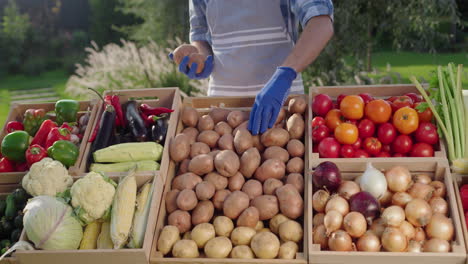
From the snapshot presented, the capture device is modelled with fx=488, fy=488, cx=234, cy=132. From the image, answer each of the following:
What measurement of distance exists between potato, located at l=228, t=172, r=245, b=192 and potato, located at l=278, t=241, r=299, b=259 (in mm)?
518

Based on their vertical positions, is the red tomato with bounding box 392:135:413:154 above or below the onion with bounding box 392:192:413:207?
above

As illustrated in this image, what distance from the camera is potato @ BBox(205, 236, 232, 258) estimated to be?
253 cm

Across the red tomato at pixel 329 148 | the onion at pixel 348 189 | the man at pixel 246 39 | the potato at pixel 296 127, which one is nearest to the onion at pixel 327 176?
the onion at pixel 348 189

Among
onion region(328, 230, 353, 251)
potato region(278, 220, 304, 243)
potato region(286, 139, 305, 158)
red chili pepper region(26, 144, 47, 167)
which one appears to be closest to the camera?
onion region(328, 230, 353, 251)

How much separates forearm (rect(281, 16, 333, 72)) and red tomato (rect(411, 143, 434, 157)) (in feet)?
2.79

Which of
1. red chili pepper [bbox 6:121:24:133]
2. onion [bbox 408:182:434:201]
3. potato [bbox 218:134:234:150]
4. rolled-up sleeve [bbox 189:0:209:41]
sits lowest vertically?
onion [bbox 408:182:434:201]

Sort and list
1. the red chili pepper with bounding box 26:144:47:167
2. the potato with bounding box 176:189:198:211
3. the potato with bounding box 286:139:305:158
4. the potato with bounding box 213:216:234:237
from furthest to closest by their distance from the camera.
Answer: the red chili pepper with bounding box 26:144:47:167, the potato with bounding box 286:139:305:158, the potato with bounding box 176:189:198:211, the potato with bounding box 213:216:234:237

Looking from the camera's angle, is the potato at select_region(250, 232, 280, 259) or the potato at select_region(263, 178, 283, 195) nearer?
the potato at select_region(250, 232, 280, 259)

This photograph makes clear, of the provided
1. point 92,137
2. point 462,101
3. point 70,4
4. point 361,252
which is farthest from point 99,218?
point 70,4

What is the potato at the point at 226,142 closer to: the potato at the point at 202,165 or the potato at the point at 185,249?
the potato at the point at 202,165

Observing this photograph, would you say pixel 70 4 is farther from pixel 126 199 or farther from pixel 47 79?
pixel 126 199

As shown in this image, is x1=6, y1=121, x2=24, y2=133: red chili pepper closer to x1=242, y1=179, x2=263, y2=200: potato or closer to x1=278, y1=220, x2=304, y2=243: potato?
x1=242, y1=179, x2=263, y2=200: potato

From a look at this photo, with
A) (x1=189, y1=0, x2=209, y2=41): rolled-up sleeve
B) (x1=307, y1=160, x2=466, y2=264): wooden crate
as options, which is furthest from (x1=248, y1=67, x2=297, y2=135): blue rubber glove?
(x1=189, y1=0, x2=209, y2=41): rolled-up sleeve

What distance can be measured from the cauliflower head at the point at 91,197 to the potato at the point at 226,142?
746mm
